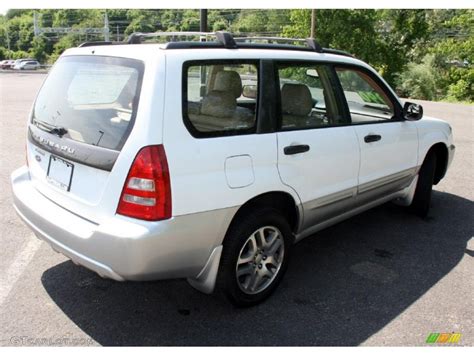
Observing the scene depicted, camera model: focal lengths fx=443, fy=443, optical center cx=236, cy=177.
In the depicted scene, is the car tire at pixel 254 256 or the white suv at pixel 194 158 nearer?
the white suv at pixel 194 158

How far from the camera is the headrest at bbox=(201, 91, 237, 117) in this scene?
290 centimetres

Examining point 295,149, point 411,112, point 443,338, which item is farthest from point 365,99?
point 443,338

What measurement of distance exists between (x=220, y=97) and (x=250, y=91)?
0.71 ft

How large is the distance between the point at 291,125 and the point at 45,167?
1712 mm

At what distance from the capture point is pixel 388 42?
35.7m

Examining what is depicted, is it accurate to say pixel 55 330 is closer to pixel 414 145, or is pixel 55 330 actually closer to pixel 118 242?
pixel 118 242

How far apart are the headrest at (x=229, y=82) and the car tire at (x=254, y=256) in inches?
34.8

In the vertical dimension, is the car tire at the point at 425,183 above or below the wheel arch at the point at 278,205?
below

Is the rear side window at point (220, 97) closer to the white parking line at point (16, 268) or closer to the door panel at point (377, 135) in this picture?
the door panel at point (377, 135)

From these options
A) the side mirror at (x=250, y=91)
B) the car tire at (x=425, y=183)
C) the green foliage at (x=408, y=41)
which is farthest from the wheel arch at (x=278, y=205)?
the green foliage at (x=408, y=41)

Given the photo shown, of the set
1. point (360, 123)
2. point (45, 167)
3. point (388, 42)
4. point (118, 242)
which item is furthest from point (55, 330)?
point (388, 42)

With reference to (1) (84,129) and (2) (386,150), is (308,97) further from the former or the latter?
(1) (84,129)

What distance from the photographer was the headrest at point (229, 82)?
3111 millimetres

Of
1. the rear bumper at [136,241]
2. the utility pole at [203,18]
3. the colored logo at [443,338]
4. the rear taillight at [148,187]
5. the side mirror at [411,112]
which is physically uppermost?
the utility pole at [203,18]
